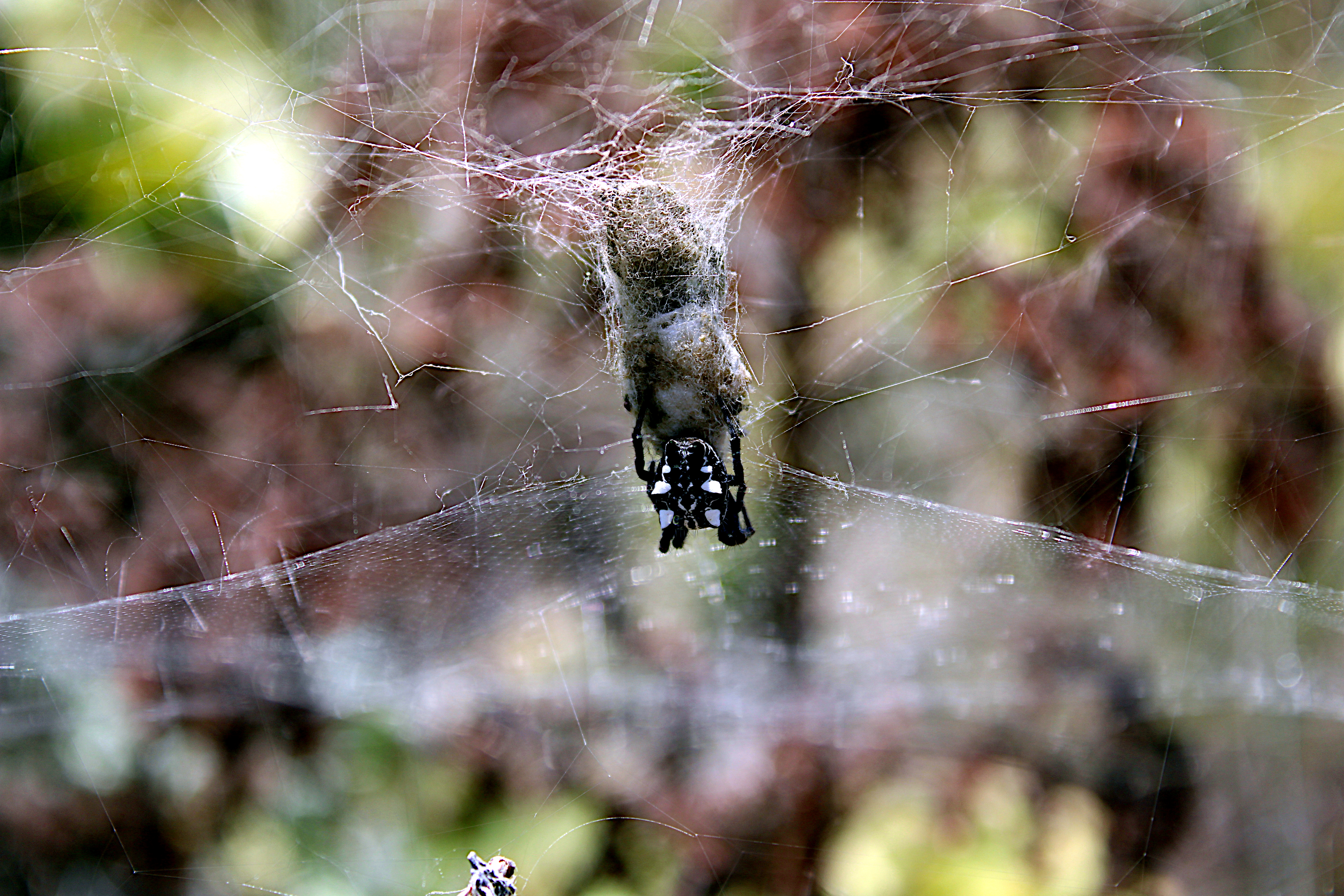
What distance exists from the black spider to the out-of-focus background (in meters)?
0.13

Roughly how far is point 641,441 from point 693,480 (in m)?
0.11

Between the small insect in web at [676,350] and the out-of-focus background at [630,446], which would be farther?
the out-of-focus background at [630,446]

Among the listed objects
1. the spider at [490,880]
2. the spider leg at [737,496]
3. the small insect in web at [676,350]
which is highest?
the small insect in web at [676,350]

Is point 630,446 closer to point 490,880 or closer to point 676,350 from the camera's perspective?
point 676,350

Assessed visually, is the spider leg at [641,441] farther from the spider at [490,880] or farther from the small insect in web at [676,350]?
the spider at [490,880]

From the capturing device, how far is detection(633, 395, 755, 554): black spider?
939mm

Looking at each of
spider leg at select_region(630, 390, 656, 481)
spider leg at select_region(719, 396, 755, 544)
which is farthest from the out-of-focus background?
spider leg at select_region(630, 390, 656, 481)

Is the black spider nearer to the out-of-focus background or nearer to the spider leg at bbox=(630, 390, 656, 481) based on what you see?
the spider leg at bbox=(630, 390, 656, 481)

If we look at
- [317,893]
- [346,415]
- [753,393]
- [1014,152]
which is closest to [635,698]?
[317,893]

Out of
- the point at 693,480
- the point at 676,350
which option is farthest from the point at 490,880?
the point at 676,350

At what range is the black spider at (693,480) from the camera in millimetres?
939

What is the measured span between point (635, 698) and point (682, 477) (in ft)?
2.46

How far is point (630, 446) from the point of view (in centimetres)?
117

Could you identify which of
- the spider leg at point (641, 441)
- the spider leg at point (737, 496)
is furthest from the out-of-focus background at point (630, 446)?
the spider leg at point (641, 441)
